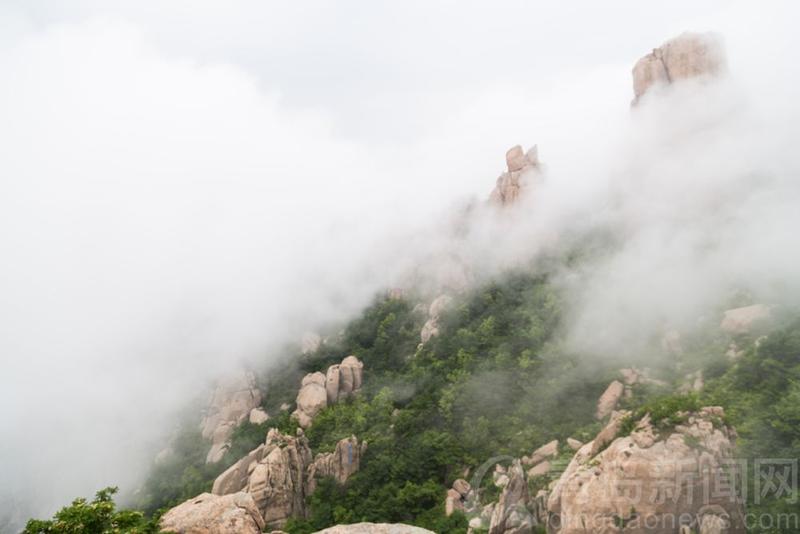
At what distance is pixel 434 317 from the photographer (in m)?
64.5

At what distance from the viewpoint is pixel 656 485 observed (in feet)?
72.1

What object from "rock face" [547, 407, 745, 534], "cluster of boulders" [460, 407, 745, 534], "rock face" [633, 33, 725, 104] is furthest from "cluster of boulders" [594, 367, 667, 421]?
"rock face" [633, 33, 725, 104]

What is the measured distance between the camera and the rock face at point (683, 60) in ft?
202

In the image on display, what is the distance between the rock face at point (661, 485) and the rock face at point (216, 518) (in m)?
16.1

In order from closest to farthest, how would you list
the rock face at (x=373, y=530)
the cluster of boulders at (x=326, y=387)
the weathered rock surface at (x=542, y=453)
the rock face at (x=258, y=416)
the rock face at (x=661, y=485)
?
the rock face at (x=373, y=530) < the rock face at (x=661, y=485) < the weathered rock surface at (x=542, y=453) < the cluster of boulders at (x=326, y=387) < the rock face at (x=258, y=416)

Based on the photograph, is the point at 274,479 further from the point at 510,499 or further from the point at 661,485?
the point at 661,485

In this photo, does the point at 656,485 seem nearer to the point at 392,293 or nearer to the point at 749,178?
the point at 749,178

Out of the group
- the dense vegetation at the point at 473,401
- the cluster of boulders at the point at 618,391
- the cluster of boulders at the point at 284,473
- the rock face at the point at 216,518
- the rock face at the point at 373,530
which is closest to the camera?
the rock face at the point at 216,518

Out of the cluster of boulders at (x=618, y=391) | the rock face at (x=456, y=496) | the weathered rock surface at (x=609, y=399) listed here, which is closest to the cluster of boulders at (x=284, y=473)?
the rock face at (x=456, y=496)

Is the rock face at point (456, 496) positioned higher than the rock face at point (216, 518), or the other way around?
the rock face at point (216, 518)

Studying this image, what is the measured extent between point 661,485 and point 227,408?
5316 centimetres

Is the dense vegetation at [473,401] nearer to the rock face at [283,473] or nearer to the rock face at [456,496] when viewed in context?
the rock face at [456,496]

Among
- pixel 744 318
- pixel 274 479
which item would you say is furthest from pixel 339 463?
pixel 744 318

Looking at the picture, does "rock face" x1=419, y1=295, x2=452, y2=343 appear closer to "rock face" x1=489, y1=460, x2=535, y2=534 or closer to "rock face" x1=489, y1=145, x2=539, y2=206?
"rock face" x1=489, y1=145, x2=539, y2=206
